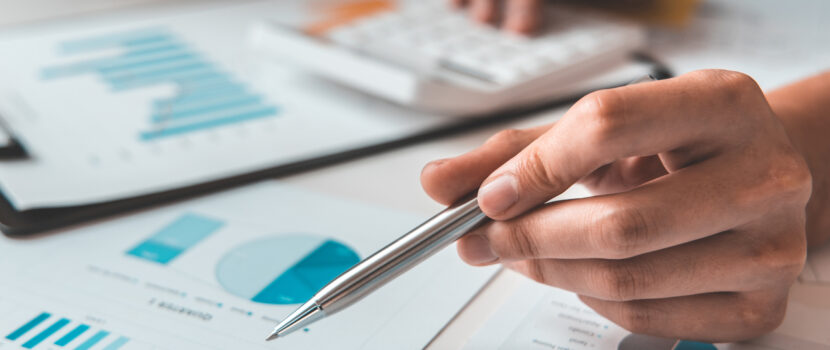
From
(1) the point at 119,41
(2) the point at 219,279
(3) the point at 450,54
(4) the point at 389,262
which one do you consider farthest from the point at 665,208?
(1) the point at 119,41

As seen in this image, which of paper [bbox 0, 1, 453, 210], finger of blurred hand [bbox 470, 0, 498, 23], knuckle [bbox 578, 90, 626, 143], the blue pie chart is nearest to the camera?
knuckle [bbox 578, 90, 626, 143]

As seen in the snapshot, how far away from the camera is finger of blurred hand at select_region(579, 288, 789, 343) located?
33 centimetres

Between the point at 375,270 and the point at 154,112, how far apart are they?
0.37 metres

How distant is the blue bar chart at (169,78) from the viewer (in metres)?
0.59

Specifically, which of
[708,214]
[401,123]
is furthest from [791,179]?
[401,123]

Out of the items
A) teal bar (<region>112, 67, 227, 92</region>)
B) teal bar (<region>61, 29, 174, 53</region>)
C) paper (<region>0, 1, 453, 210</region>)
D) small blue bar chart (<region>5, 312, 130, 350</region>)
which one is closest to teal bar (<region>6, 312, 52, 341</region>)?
small blue bar chart (<region>5, 312, 130, 350</region>)

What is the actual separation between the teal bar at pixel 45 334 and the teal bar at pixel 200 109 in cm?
26

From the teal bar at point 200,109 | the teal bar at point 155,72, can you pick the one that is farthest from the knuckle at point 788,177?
the teal bar at point 155,72

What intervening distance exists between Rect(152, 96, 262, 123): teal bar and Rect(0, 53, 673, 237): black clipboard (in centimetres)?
12

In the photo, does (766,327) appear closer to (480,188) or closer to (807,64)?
(480,188)

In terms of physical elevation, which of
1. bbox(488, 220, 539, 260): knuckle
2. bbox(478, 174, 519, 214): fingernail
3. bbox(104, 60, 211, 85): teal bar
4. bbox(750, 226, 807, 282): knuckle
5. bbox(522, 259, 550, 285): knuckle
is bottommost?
bbox(522, 259, 550, 285): knuckle

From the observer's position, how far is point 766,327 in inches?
13.3

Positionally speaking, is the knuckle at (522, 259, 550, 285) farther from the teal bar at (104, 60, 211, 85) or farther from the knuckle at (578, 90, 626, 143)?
→ the teal bar at (104, 60, 211, 85)

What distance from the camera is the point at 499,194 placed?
310 mm
